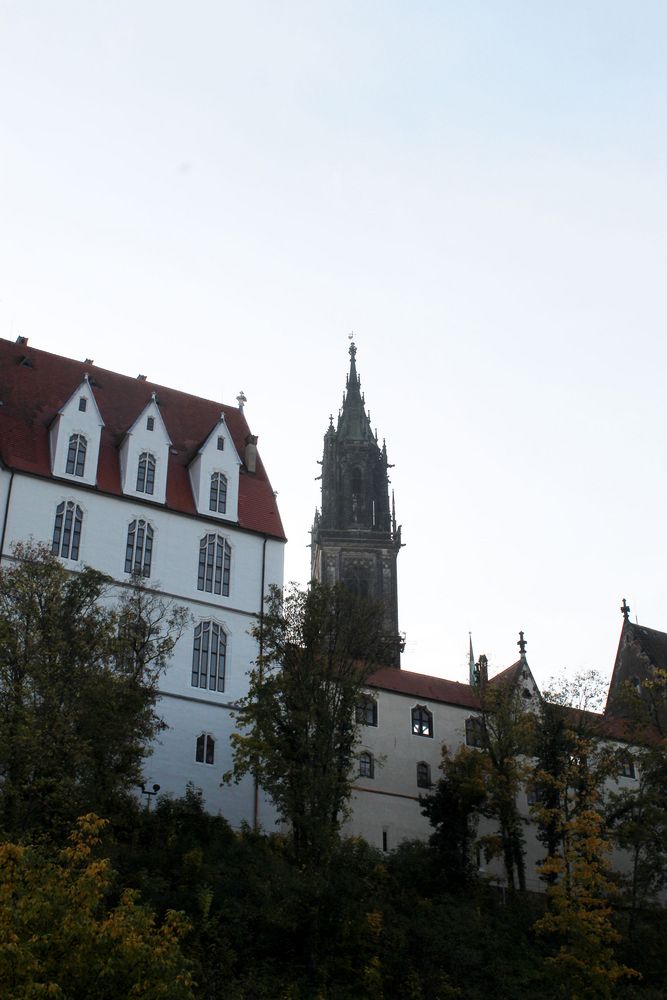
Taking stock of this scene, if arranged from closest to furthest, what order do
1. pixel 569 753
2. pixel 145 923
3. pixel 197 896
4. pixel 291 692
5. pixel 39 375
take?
pixel 145 923 → pixel 197 896 → pixel 291 692 → pixel 569 753 → pixel 39 375

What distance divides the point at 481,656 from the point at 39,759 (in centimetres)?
2578

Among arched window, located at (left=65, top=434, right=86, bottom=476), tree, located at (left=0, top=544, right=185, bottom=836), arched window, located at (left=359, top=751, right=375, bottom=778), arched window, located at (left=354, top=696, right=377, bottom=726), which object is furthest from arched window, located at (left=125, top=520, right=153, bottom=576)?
arched window, located at (left=359, top=751, right=375, bottom=778)

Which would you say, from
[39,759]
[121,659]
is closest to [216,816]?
[121,659]

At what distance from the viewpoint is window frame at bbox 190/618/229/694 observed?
48.9 metres

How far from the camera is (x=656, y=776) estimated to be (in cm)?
4550

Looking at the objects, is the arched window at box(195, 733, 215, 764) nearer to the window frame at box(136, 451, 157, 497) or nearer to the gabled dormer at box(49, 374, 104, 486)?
the window frame at box(136, 451, 157, 497)

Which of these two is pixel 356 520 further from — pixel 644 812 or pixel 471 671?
pixel 644 812

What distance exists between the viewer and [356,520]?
324 ft

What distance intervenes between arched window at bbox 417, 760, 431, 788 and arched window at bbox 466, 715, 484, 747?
100 inches

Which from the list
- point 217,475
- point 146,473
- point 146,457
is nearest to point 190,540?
point 146,473

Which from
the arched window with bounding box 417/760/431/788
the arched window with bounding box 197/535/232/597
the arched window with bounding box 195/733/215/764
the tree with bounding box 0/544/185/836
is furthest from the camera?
the arched window with bounding box 417/760/431/788

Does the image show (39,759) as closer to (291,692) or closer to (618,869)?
(291,692)

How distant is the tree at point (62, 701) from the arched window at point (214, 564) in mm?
10261

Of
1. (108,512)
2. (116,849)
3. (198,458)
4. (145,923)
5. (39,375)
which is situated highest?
(39,375)
